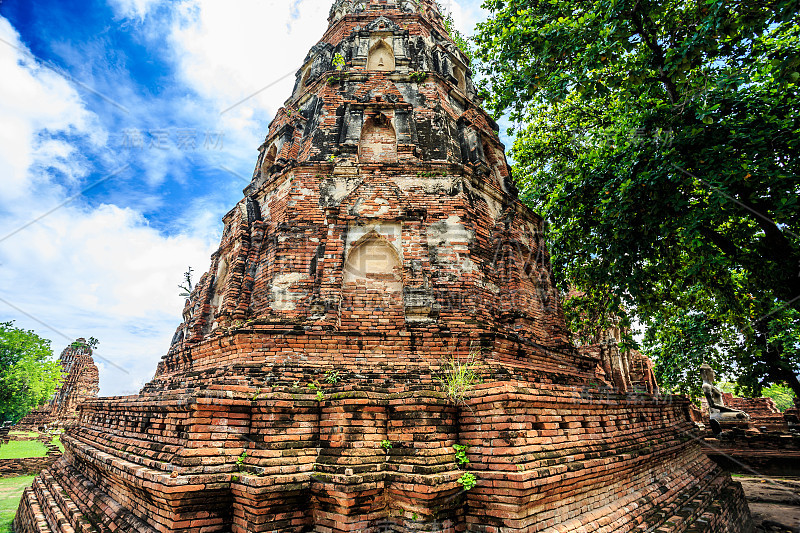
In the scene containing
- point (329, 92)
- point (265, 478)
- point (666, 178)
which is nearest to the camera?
point (265, 478)

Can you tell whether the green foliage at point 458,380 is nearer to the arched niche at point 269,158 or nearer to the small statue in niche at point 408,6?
the arched niche at point 269,158

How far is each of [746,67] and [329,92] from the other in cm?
805

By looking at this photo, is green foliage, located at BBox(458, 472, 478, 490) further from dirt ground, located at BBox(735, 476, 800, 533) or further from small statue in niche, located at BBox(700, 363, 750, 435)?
small statue in niche, located at BBox(700, 363, 750, 435)

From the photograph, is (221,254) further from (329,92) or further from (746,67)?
(746,67)

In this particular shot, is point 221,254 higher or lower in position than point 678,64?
lower

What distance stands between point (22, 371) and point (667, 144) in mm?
38439

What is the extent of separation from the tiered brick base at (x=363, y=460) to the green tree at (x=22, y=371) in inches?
1226

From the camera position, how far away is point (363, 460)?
4.04m

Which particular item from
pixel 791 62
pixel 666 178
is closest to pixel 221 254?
pixel 666 178

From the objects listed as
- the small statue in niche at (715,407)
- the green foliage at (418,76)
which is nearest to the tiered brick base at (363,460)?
the green foliage at (418,76)

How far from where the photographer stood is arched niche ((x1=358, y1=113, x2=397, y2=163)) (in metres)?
8.71

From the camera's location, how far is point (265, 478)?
12.1ft

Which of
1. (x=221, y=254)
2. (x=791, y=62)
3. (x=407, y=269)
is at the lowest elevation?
(x=407, y=269)

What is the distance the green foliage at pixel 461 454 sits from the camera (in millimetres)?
4051
